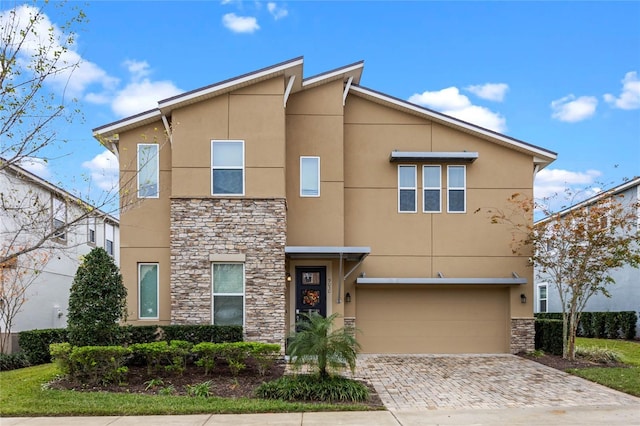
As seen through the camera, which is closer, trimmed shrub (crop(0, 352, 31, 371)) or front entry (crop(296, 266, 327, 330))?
trimmed shrub (crop(0, 352, 31, 371))

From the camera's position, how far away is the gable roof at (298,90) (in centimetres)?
1344

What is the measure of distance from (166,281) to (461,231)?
8.27 metres

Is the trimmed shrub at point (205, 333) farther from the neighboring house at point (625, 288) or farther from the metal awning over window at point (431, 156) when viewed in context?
the neighboring house at point (625, 288)

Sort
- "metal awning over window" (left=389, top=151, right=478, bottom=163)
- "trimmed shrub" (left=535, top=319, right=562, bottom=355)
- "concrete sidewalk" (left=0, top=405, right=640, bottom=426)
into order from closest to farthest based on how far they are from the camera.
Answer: "concrete sidewalk" (left=0, top=405, right=640, bottom=426), "trimmed shrub" (left=535, top=319, right=562, bottom=355), "metal awning over window" (left=389, top=151, right=478, bottom=163)

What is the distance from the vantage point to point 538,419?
8.17 meters

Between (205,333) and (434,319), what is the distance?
21.8 feet

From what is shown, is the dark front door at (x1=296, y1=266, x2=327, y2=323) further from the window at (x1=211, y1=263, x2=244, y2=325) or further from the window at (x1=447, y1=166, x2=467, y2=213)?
the window at (x1=447, y1=166, x2=467, y2=213)

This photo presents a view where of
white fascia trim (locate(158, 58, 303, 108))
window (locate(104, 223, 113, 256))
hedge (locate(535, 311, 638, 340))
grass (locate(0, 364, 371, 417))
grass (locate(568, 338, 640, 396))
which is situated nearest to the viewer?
grass (locate(0, 364, 371, 417))

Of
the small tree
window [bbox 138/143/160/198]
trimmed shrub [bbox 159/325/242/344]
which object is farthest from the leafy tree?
the small tree

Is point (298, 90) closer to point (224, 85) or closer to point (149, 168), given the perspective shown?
point (224, 85)

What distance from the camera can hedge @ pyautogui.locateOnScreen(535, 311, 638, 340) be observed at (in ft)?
63.8

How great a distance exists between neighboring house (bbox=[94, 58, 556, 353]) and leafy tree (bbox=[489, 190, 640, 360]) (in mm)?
969

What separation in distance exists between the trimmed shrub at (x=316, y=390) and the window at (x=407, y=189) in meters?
6.88

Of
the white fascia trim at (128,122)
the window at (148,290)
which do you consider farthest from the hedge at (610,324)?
Result: the white fascia trim at (128,122)
